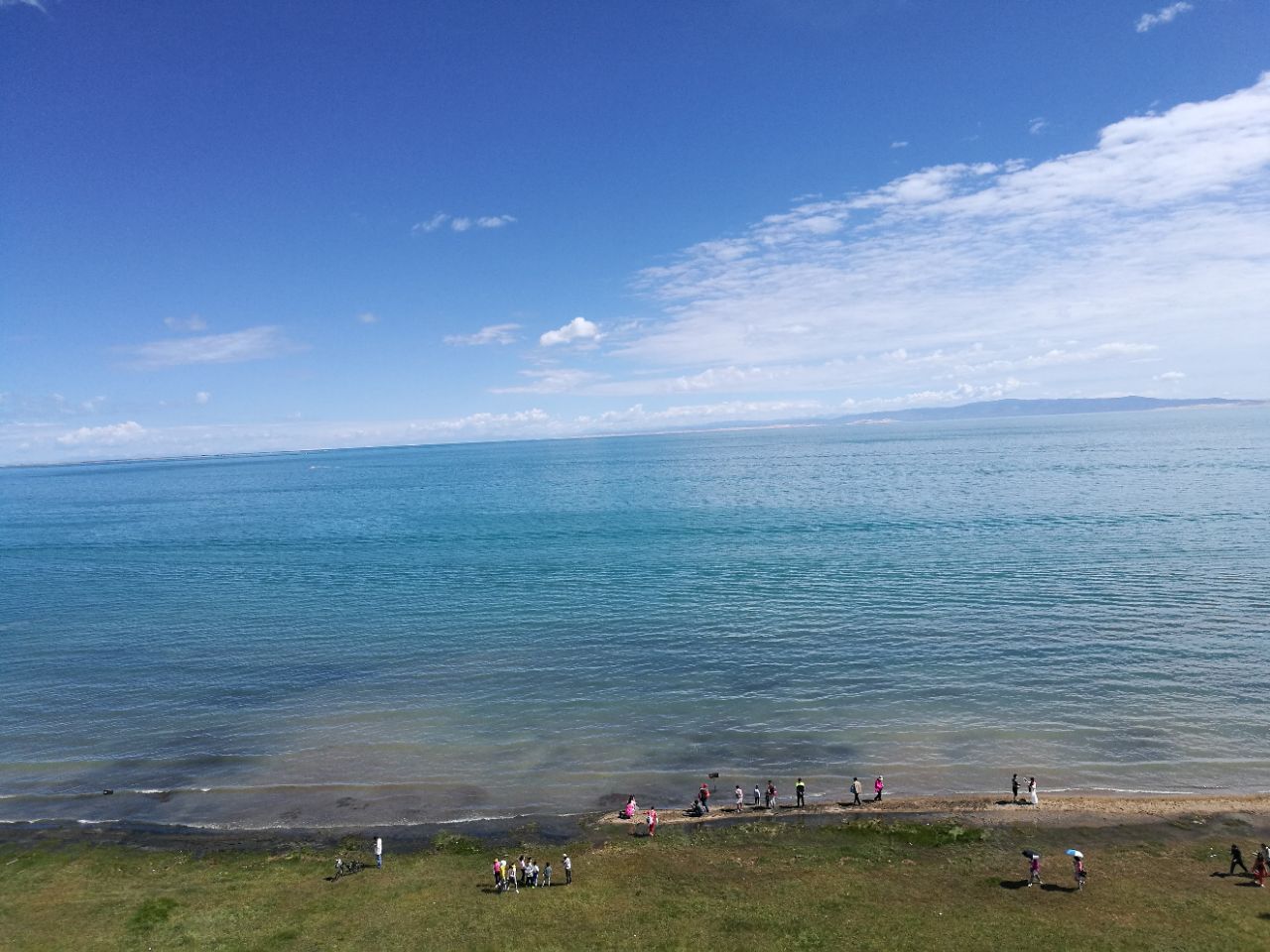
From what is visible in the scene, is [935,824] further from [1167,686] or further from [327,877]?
[327,877]

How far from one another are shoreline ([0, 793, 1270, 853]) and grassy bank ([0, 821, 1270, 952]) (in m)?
0.68

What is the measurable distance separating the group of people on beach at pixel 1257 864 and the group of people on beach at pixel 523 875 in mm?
27811

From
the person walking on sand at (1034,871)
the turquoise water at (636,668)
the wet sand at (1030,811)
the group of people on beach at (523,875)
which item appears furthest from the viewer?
the turquoise water at (636,668)

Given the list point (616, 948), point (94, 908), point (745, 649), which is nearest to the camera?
point (616, 948)

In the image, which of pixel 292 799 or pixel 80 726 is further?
pixel 80 726

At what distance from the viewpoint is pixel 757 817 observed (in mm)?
35438

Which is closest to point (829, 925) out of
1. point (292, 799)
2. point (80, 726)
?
point (292, 799)

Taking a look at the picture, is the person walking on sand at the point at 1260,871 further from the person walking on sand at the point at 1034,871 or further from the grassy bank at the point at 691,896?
the person walking on sand at the point at 1034,871

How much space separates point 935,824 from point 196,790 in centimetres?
4018

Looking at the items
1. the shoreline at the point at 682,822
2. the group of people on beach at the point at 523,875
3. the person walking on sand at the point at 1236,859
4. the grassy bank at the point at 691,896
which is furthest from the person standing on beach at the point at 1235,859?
the group of people on beach at the point at 523,875

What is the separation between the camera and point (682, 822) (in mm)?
35375

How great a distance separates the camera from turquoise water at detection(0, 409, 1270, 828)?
40000 mm

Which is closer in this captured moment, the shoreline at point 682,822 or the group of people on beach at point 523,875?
the group of people on beach at point 523,875

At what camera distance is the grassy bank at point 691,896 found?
89.1 feet
